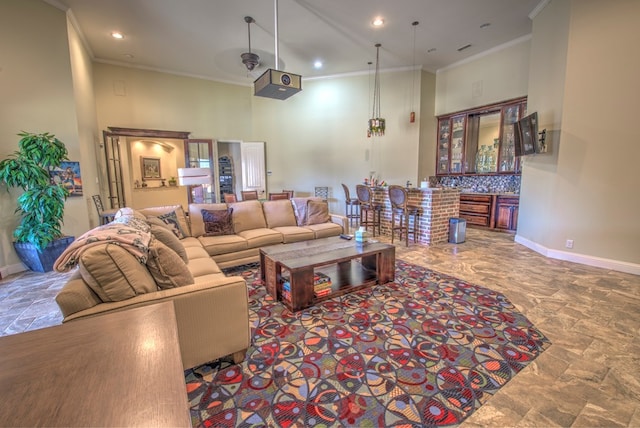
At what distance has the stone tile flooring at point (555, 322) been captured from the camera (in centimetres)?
166

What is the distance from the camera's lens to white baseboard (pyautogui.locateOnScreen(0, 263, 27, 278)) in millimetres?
3923

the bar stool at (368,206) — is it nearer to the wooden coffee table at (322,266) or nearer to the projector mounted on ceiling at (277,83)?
the wooden coffee table at (322,266)

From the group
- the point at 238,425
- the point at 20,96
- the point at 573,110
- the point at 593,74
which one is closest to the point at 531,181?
the point at 573,110

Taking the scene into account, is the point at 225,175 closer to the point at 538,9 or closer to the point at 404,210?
the point at 404,210

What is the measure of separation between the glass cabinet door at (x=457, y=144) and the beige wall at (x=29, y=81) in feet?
24.8

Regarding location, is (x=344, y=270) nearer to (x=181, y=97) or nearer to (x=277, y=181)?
(x=277, y=181)

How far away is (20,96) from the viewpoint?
3965 millimetres

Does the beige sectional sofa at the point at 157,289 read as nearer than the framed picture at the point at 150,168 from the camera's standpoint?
Yes

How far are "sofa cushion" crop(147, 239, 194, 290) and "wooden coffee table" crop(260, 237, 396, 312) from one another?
1.04 meters

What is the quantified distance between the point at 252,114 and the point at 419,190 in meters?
4.98

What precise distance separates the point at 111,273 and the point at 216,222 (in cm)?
244

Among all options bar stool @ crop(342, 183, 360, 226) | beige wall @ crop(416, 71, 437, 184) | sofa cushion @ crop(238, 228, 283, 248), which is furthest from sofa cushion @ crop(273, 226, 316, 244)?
beige wall @ crop(416, 71, 437, 184)

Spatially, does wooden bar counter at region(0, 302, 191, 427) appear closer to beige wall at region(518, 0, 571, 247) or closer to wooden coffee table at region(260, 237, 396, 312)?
wooden coffee table at region(260, 237, 396, 312)

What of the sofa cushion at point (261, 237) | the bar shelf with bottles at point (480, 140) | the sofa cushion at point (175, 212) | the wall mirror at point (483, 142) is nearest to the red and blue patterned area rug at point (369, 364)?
the sofa cushion at point (261, 237)
